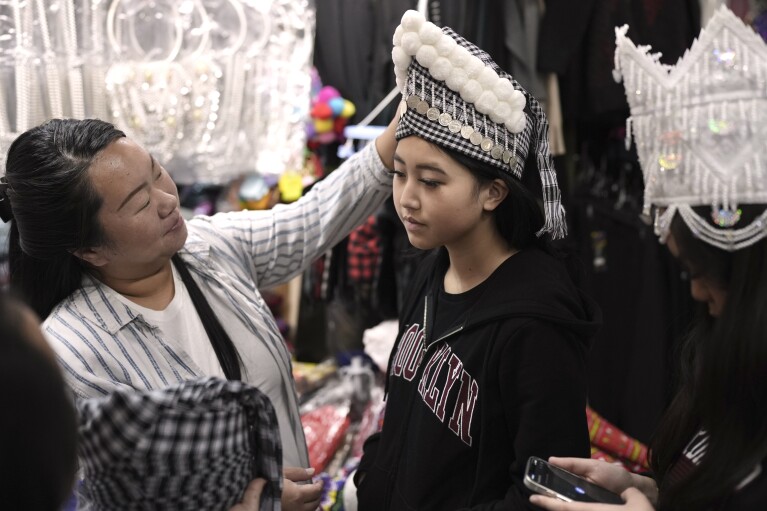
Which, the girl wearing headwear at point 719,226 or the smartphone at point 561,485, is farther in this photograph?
the smartphone at point 561,485

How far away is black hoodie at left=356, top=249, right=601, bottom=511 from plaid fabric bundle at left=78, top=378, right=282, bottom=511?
44cm

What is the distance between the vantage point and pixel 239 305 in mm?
1637

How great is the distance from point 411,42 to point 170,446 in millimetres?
822

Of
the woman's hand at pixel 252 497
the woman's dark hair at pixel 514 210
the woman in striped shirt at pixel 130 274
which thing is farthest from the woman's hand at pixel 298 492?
the woman's dark hair at pixel 514 210

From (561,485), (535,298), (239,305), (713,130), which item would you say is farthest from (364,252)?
(713,130)

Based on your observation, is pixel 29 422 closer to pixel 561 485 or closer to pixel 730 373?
pixel 561 485

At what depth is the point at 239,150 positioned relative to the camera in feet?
8.09

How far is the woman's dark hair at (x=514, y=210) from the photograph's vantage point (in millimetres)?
1366

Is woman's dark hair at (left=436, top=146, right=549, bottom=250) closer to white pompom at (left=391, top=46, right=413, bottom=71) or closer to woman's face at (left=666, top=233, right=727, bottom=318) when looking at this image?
white pompom at (left=391, top=46, right=413, bottom=71)

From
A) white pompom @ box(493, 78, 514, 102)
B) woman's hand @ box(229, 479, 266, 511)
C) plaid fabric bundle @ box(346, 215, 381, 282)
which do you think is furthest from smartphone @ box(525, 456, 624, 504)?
plaid fabric bundle @ box(346, 215, 381, 282)

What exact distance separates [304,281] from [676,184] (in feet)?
7.06

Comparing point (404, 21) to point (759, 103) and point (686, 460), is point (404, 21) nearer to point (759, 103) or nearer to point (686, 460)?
point (759, 103)

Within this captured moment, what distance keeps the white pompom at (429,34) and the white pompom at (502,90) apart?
0.45ft

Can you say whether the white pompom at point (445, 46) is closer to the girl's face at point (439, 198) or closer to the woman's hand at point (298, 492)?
the girl's face at point (439, 198)
